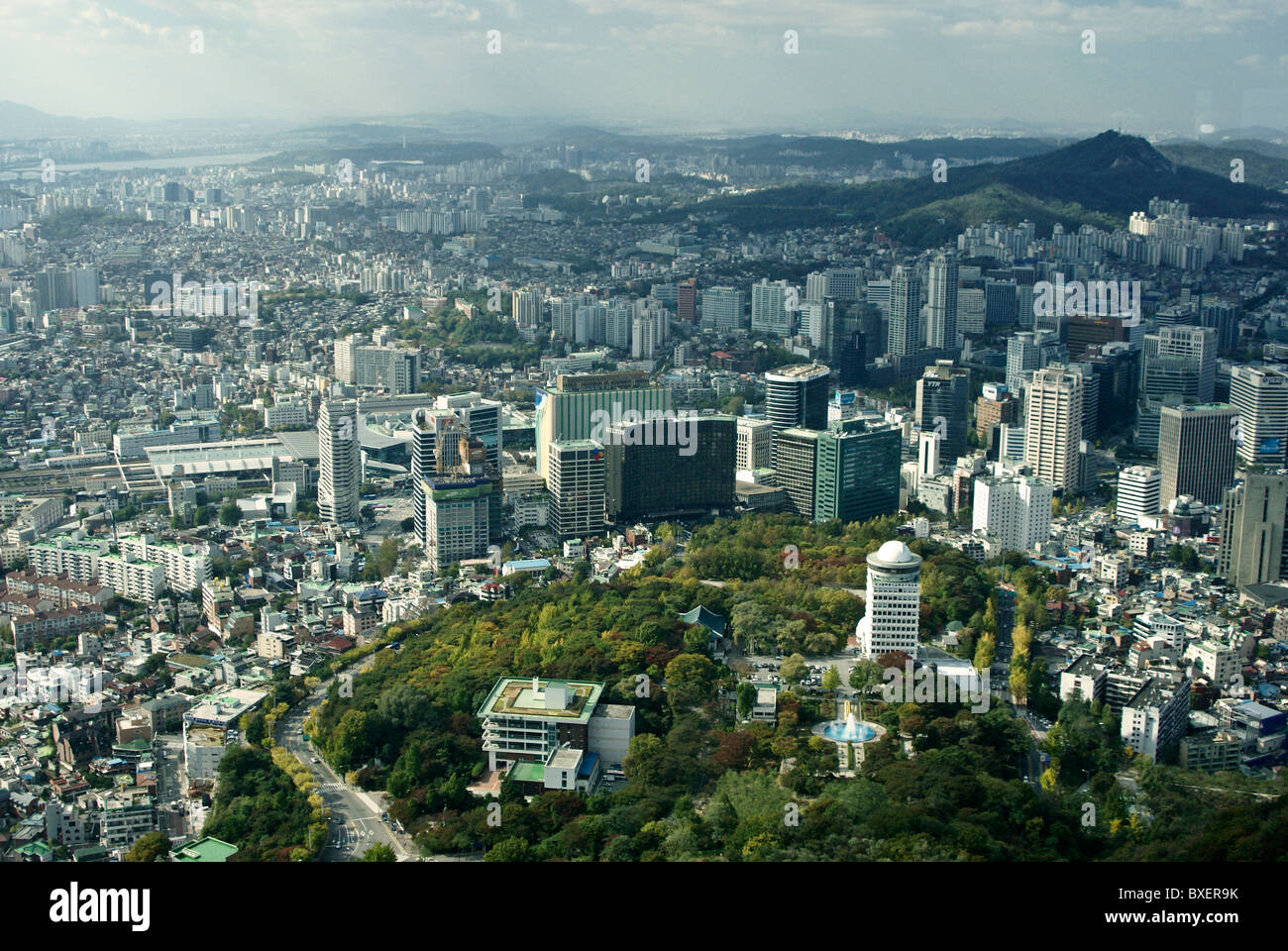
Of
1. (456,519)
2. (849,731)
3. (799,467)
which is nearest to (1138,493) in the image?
(799,467)

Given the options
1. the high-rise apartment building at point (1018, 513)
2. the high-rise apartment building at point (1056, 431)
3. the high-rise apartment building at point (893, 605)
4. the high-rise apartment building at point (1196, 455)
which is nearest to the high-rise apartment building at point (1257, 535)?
the high-rise apartment building at point (1018, 513)

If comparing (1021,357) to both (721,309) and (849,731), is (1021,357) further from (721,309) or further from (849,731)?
(849,731)

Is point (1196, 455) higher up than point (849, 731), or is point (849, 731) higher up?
point (1196, 455)

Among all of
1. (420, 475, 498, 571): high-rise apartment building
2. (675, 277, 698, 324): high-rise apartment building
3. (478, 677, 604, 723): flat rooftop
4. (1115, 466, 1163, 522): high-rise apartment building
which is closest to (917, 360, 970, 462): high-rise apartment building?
(1115, 466, 1163, 522): high-rise apartment building

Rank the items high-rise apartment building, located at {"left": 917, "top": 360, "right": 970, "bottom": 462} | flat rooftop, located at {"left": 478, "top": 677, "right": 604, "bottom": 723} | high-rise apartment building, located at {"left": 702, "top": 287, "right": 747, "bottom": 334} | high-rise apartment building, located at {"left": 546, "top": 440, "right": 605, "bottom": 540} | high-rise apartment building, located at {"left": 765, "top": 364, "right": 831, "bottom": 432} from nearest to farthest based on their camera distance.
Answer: flat rooftop, located at {"left": 478, "top": 677, "right": 604, "bottom": 723} < high-rise apartment building, located at {"left": 546, "top": 440, "right": 605, "bottom": 540} < high-rise apartment building, located at {"left": 765, "top": 364, "right": 831, "bottom": 432} < high-rise apartment building, located at {"left": 917, "top": 360, "right": 970, "bottom": 462} < high-rise apartment building, located at {"left": 702, "top": 287, "right": 747, "bottom": 334}

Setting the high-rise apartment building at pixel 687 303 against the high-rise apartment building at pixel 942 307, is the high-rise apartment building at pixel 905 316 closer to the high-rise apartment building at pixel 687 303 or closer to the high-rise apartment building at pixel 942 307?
the high-rise apartment building at pixel 942 307

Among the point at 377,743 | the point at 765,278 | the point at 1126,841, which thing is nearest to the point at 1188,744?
the point at 1126,841

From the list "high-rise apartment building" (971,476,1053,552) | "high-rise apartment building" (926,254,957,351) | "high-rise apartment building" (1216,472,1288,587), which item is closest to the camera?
"high-rise apartment building" (1216,472,1288,587)

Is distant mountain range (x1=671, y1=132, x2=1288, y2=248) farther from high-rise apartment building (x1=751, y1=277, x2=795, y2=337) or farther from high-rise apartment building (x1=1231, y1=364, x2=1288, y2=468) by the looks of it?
high-rise apartment building (x1=1231, y1=364, x2=1288, y2=468)
